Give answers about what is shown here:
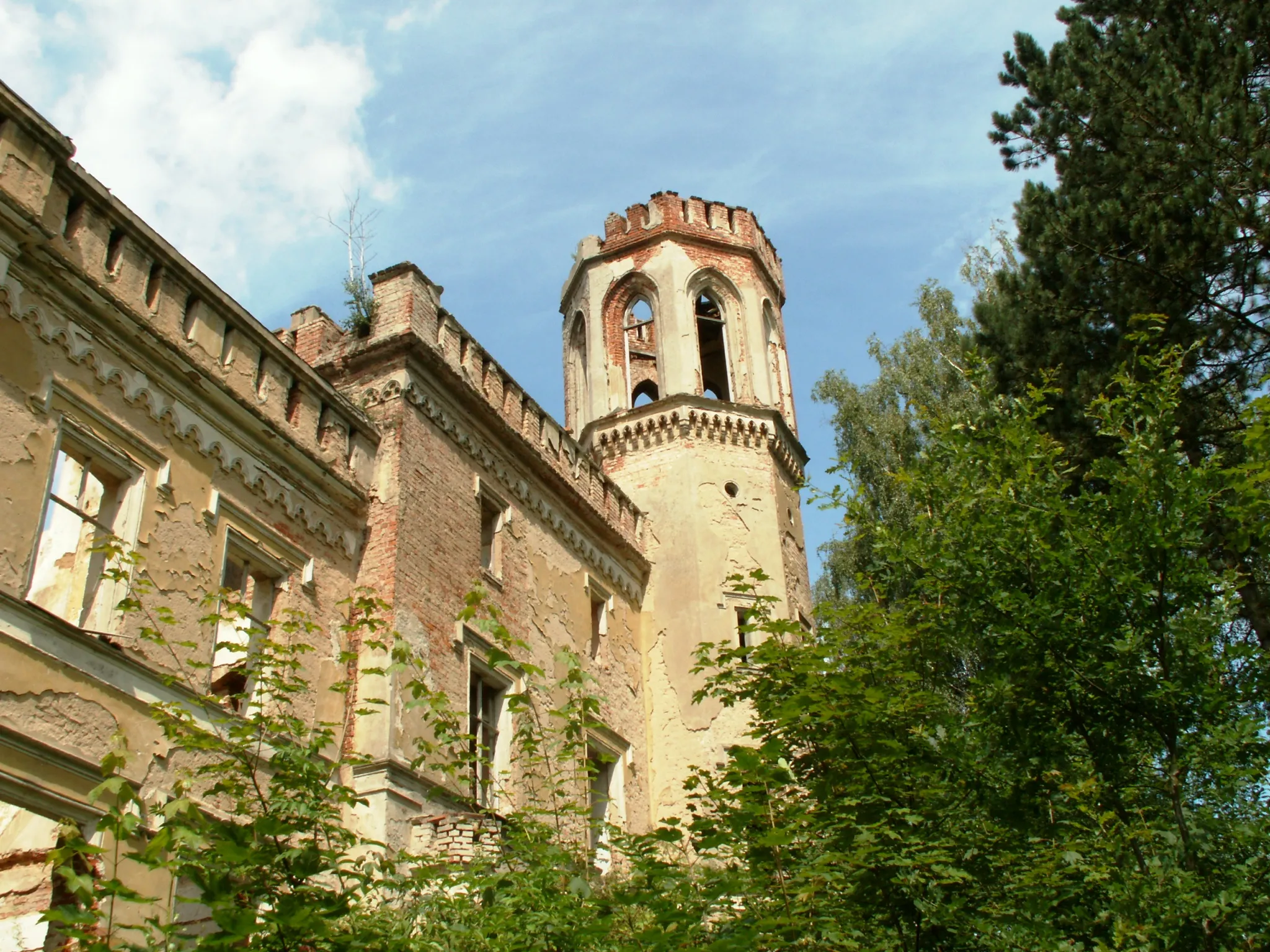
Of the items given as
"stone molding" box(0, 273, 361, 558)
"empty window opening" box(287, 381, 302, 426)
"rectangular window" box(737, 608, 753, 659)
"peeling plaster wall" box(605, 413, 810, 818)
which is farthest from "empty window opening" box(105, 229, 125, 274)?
"peeling plaster wall" box(605, 413, 810, 818)

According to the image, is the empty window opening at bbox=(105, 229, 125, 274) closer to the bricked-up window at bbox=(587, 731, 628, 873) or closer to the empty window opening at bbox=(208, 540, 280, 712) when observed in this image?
the empty window opening at bbox=(208, 540, 280, 712)

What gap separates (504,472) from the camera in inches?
579

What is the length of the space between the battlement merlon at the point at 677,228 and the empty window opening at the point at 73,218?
38.3 feet

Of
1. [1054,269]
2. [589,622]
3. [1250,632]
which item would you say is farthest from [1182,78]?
[589,622]

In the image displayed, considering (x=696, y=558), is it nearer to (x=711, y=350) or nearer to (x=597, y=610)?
(x=597, y=610)

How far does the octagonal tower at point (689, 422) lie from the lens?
16.9 m

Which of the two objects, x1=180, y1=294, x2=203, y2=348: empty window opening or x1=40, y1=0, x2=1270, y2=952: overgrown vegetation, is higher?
x1=180, y1=294, x2=203, y2=348: empty window opening

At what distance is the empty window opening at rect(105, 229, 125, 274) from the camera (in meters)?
10.1

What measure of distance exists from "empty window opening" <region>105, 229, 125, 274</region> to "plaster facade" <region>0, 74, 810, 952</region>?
0.04 metres

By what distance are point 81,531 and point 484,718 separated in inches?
194

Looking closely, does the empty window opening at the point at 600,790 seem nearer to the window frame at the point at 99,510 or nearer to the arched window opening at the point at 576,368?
the window frame at the point at 99,510

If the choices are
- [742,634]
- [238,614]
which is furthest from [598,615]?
[238,614]

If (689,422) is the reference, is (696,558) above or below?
below

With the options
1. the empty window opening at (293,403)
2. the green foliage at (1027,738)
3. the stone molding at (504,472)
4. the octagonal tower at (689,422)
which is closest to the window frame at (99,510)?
the empty window opening at (293,403)
